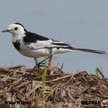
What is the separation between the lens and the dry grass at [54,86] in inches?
293

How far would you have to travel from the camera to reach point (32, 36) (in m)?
10.6

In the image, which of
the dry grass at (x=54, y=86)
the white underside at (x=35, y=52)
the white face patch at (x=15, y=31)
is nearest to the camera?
the dry grass at (x=54, y=86)

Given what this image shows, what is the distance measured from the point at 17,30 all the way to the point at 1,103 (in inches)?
151

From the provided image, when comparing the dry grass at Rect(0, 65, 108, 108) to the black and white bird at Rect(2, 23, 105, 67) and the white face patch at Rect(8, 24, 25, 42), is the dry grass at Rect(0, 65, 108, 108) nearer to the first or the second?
the black and white bird at Rect(2, 23, 105, 67)

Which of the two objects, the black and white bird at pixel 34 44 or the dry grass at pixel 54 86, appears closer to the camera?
the dry grass at pixel 54 86

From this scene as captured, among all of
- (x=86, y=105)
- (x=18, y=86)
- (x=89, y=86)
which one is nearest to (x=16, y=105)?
(x=18, y=86)

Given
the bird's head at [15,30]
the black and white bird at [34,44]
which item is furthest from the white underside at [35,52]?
the bird's head at [15,30]

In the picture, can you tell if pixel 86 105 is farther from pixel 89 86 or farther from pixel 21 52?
pixel 21 52

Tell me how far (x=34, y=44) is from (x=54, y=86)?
8.71 feet

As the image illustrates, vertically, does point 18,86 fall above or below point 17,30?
below

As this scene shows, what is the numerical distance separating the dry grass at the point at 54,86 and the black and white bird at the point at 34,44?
1447 millimetres

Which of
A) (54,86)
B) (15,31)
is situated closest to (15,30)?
(15,31)

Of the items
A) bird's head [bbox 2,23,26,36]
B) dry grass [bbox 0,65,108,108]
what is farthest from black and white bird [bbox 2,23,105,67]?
dry grass [bbox 0,65,108,108]

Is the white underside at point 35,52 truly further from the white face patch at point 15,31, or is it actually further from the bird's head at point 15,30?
the bird's head at point 15,30
